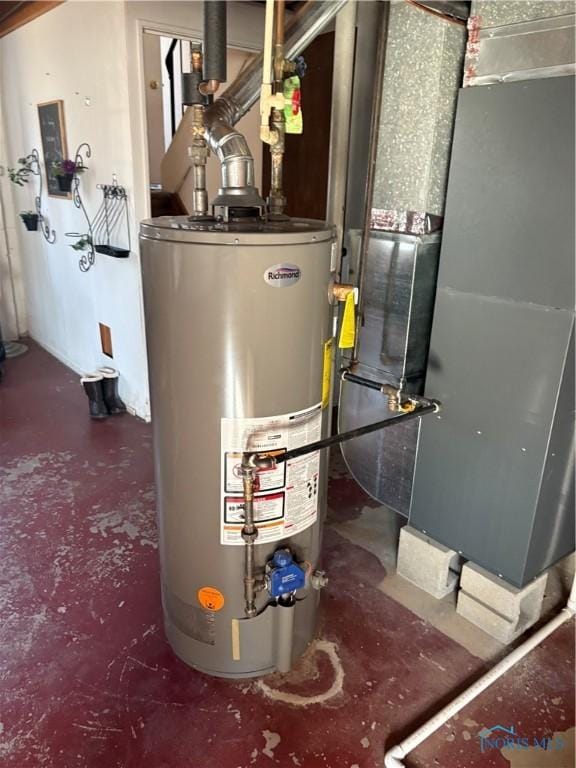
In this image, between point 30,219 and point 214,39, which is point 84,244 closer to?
point 30,219

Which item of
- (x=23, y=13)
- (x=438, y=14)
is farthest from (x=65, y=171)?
(x=438, y=14)

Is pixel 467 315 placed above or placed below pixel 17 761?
above

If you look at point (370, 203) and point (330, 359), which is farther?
point (370, 203)

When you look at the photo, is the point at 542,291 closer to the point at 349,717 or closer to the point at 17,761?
the point at 349,717

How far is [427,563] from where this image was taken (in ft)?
6.31

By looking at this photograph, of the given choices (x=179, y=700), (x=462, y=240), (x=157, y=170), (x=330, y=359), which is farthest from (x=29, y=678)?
(x=157, y=170)

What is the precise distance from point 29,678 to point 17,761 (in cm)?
26

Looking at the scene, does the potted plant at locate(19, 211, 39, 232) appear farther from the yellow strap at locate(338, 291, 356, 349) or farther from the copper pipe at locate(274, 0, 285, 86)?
the yellow strap at locate(338, 291, 356, 349)

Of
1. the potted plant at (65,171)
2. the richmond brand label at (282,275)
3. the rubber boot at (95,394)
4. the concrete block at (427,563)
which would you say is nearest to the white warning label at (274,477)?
the richmond brand label at (282,275)

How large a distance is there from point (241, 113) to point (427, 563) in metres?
1.60

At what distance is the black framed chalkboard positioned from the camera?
3388mm

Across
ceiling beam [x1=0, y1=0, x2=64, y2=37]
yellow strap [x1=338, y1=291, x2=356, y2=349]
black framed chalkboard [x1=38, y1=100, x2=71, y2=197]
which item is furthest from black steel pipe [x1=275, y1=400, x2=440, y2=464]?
ceiling beam [x1=0, y1=0, x2=64, y2=37]

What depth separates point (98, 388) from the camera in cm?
328

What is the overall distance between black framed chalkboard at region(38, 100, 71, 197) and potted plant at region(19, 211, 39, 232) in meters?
0.32
